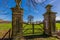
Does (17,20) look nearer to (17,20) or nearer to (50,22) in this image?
(17,20)

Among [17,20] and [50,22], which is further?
[50,22]

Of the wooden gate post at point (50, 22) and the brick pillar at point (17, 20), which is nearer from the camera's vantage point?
the brick pillar at point (17, 20)

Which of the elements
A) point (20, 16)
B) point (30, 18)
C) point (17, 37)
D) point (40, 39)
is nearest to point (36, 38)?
point (40, 39)

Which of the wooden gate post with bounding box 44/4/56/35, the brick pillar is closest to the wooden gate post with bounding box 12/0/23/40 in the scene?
the brick pillar

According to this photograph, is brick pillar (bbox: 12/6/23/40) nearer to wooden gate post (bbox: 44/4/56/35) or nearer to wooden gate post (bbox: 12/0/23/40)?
wooden gate post (bbox: 12/0/23/40)

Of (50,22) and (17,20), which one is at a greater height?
(17,20)

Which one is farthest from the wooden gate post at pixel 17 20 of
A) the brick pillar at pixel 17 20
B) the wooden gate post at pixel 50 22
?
the wooden gate post at pixel 50 22

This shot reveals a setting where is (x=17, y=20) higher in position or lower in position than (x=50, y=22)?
higher

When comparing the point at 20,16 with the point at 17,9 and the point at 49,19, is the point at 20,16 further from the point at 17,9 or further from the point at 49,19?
the point at 49,19

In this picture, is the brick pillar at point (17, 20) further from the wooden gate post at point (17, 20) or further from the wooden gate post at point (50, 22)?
the wooden gate post at point (50, 22)

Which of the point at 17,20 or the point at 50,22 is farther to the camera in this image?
Result: the point at 50,22

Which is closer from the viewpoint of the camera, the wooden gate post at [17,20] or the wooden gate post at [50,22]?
the wooden gate post at [17,20]

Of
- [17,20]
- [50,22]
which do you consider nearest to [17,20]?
[17,20]

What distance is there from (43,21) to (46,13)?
106 cm
